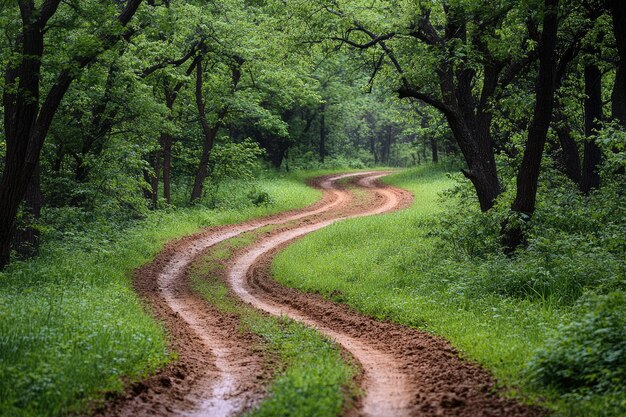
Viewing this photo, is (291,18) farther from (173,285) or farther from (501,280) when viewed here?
(501,280)

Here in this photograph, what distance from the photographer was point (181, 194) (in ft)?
106

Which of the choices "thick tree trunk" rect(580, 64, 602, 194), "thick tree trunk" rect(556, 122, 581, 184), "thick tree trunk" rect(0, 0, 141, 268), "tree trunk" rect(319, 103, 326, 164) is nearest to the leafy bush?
"thick tree trunk" rect(0, 0, 141, 268)

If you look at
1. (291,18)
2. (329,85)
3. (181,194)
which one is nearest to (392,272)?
(291,18)

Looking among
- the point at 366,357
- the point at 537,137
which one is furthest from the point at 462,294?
the point at 537,137

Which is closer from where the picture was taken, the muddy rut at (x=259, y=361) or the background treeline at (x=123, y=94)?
the muddy rut at (x=259, y=361)

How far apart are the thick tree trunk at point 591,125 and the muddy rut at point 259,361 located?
10.1 meters

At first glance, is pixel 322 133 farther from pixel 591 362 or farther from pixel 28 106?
pixel 591 362

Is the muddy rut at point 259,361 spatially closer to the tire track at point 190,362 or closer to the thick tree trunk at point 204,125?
the tire track at point 190,362

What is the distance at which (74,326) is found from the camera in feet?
31.1

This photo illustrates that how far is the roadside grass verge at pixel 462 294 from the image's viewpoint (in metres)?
7.22

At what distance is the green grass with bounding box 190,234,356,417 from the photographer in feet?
21.8

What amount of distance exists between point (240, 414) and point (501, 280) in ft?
22.5

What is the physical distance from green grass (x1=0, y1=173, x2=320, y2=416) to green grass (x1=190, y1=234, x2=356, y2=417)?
1949 mm

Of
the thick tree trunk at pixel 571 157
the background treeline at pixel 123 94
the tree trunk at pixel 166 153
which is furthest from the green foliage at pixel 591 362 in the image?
the tree trunk at pixel 166 153
